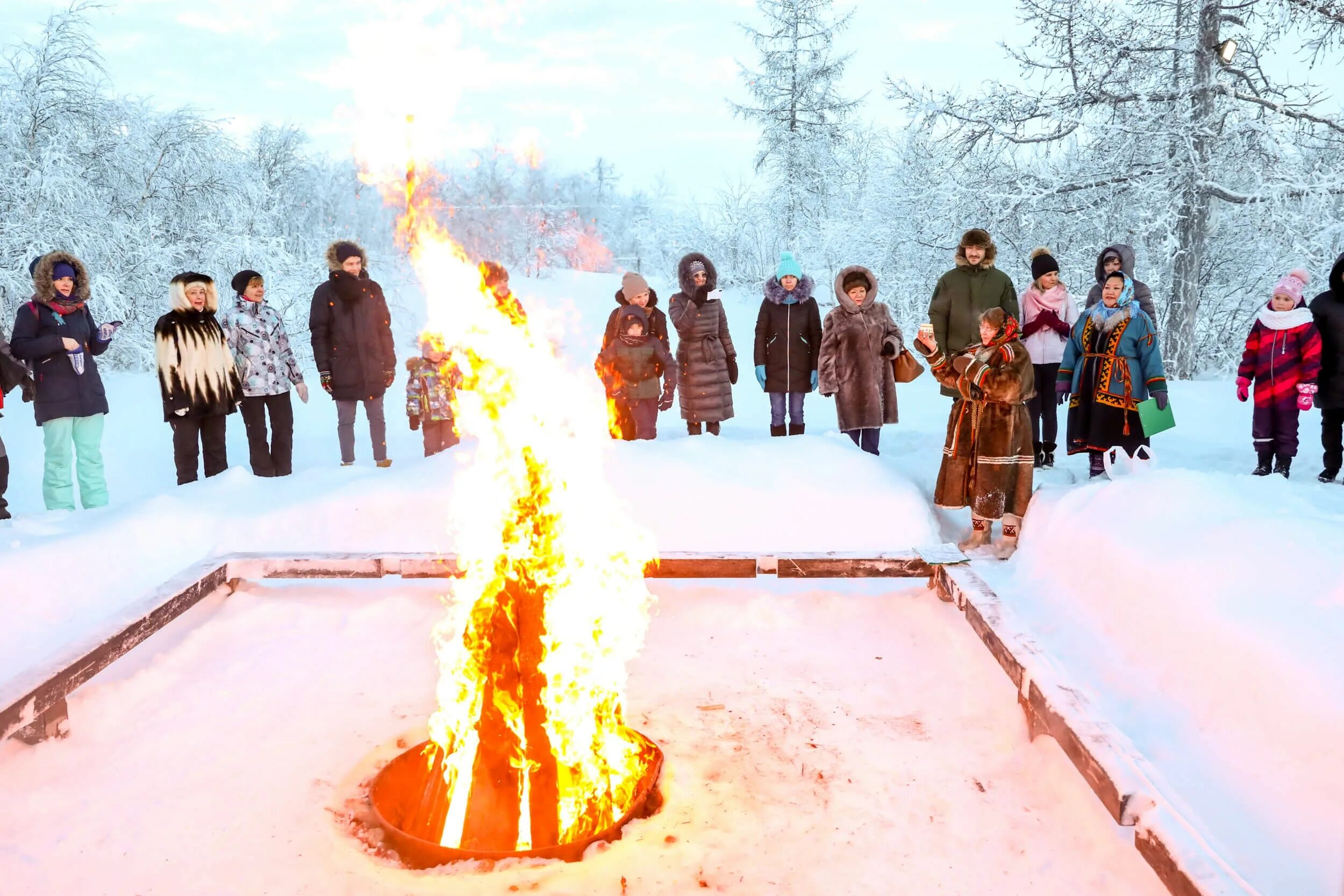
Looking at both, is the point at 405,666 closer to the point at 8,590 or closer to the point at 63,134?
the point at 8,590

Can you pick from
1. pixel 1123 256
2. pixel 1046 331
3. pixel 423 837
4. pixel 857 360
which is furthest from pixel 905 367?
pixel 423 837

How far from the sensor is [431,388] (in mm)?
7812

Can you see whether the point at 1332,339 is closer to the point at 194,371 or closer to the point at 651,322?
the point at 651,322

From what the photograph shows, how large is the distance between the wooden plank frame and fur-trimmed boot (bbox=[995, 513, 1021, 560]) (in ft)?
3.34

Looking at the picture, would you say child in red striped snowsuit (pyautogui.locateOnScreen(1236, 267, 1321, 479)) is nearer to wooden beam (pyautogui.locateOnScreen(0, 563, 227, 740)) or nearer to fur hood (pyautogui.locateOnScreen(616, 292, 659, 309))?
fur hood (pyautogui.locateOnScreen(616, 292, 659, 309))

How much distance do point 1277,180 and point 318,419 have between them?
15763mm

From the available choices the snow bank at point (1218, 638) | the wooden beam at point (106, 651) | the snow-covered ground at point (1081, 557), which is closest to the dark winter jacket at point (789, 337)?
the snow-covered ground at point (1081, 557)

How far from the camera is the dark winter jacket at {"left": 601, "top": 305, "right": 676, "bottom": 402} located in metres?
7.84

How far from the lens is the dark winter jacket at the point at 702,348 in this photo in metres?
8.16

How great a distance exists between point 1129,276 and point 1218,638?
427 cm

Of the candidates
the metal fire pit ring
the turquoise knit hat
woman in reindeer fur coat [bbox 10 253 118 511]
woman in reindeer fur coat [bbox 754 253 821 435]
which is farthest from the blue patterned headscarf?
woman in reindeer fur coat [bbox 10 253 118 511]

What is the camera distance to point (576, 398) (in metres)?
3.46

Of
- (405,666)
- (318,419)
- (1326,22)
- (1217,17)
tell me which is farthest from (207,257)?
(1326,22)

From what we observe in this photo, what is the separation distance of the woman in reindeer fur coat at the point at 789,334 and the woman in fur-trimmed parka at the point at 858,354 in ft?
1.69
